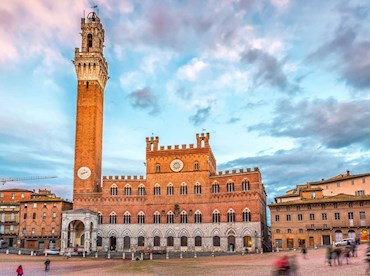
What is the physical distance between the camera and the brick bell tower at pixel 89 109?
74.6 m

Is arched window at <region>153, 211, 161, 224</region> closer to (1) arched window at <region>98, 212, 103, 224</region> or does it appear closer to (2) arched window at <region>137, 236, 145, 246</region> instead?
(2) arched window at <region>137, 236, 145, 246</region>

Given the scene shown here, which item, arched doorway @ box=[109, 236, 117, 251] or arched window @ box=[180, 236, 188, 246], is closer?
arched window @ box=[180, 236, 188, 246]

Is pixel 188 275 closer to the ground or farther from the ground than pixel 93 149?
closer to the ground

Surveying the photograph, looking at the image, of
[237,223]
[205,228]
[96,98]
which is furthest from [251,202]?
[96,98]

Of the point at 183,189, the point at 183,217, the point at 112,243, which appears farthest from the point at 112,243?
the point at 183,189

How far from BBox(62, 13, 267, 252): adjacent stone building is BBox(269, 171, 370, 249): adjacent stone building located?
3759 mm

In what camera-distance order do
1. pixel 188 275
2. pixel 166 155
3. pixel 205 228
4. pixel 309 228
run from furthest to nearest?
pixel 166 155, pixel 205 228, pixel 309 228, pixel 188 275

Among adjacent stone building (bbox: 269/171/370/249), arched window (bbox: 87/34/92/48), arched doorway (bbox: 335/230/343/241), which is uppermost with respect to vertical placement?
arched window (bbox: 87/34/92/48)

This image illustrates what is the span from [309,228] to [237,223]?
11485mm

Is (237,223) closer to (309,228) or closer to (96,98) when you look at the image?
(309,228)

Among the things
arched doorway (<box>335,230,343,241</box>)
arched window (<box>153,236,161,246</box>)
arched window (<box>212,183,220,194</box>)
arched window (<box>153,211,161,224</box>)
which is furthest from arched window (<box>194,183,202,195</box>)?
arched doorway (<box>335,230,343,241</box>)

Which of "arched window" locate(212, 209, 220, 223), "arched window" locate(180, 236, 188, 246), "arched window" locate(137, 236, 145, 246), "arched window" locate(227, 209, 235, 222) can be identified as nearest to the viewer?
"arched window" locate(227, 209, 235, 222)

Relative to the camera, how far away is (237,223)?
67.3 metres

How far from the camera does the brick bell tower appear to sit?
74625 mm
